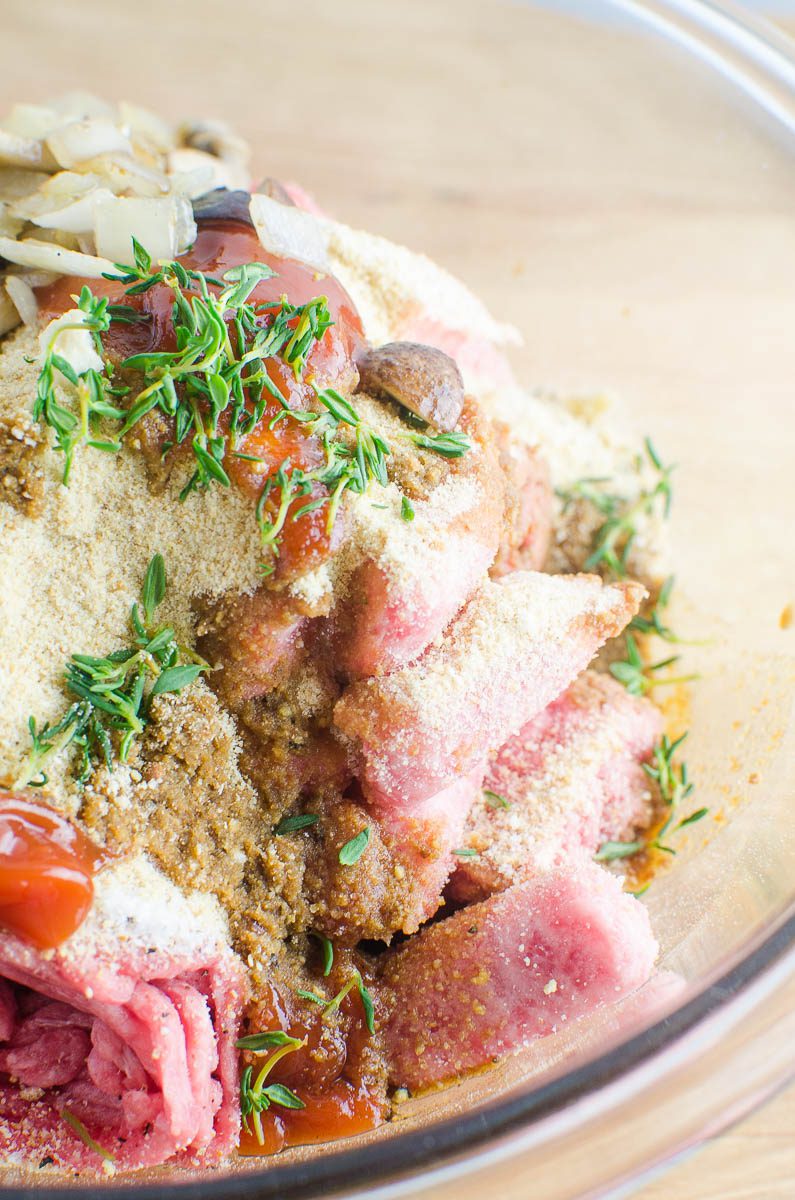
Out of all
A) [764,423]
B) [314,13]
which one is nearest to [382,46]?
[314,13]

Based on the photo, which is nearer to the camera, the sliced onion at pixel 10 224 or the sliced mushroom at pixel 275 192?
the sliced onion at pixel 10 224

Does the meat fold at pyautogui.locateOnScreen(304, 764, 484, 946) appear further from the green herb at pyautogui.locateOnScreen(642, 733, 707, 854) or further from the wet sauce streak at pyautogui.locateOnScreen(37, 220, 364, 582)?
the green herb at pyautogui.locateOnScreen(642, 733, 707, 854)

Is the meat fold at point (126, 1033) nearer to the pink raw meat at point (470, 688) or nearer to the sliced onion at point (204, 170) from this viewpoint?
the pink raw meat at point (470, 688)

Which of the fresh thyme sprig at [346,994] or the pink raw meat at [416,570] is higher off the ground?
the pink raw meat at [416,570]

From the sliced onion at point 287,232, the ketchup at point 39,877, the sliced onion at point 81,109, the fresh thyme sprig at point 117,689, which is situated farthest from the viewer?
the sliced onion at point 81,109

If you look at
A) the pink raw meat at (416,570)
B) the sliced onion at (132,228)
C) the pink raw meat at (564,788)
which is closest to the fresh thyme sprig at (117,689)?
the pink raw meat at (416,570)

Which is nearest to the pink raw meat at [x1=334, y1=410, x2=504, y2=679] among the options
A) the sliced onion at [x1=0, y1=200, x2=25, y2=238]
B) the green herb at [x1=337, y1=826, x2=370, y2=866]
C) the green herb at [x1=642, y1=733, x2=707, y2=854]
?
the green herb at [x1=337, y1=826, x2=370, y2=866]

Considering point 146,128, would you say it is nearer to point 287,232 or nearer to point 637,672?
→ point 287,232

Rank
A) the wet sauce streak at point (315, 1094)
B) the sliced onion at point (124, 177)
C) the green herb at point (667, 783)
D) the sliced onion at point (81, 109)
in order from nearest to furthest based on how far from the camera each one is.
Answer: the wet sauce streak at point (315, 1094) < the sliced onion at point (124, 177) < the green herb at point (667, 783) < the sliced onion at point (81, 109)
